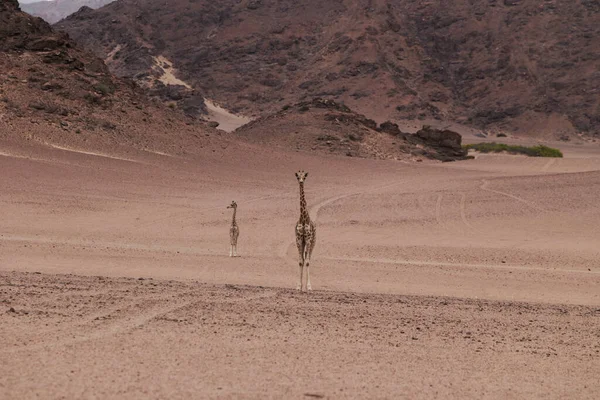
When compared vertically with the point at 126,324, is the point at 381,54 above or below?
above

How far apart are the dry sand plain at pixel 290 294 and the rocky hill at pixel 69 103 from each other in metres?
8.16

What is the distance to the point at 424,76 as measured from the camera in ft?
396

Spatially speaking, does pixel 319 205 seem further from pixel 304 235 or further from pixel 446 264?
pixel 304 235

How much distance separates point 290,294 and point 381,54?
10763cm

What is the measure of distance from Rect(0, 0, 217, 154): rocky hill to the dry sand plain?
8.16 m

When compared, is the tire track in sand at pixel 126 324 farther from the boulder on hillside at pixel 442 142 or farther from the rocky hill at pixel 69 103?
the boulder on hillside at pixel 442 142

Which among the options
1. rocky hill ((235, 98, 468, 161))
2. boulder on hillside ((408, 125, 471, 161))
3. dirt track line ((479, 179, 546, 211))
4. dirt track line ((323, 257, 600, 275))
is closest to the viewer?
dirt track line ((323, 257, 600, 275))

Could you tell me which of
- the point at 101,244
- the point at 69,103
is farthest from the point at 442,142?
the point at 101,244

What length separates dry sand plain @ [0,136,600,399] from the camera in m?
8.58

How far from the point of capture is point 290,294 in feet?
43.8

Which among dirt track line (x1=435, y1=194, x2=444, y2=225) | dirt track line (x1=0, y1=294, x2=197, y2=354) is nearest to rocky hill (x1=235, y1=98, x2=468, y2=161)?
dirt track line (x1=435, y1=194, x2=444, y2=225)

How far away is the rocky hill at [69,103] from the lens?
46.3 metres

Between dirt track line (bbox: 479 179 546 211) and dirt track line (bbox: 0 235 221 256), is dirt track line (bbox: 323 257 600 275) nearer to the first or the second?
dirt track line (bbox: 0 235 221 256)

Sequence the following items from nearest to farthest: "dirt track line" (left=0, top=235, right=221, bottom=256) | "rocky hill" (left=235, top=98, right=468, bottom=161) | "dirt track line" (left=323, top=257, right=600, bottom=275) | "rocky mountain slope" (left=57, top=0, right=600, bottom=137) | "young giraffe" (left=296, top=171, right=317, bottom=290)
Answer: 1. "young giraffe" (left=296, top=171, right=317, bottom=290)
2. "dirt track line" (left=323, top=257, right=600, bottom=275)
3. "dirt track line" (left=0, top=235, right=221, bottom=256)
4. "rocky hill" (left=235, top=98, right=468, bottom=161)
5. "rocky mountain slope" (left=57, top=0, right=600, bottom=137)
